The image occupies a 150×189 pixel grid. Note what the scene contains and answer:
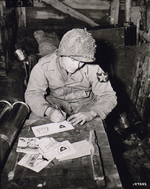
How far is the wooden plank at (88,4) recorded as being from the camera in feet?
19.6

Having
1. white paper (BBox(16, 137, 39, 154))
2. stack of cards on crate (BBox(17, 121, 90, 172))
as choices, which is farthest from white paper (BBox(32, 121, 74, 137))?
white paper (BBox(16, 137, 39, 154))

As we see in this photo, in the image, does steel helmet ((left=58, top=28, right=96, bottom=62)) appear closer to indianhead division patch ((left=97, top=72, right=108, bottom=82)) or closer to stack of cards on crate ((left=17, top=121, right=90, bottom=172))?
indianhead division patch ((left=97, top=72, right=108, bottom=82))

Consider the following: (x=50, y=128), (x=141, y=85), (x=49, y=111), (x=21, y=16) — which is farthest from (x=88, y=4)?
(x=50, y=128)

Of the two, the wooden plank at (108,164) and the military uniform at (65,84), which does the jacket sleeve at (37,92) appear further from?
the wooden plank at (108,164)

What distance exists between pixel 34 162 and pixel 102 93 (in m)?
1.44

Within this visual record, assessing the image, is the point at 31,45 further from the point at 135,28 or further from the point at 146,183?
the point at 146,183

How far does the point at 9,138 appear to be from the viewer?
6.75ft

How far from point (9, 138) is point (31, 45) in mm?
3652

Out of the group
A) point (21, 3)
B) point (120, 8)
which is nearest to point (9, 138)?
point (21, 3)

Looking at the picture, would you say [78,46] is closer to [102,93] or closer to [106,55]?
[102,93]

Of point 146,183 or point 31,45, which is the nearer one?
point 146,183

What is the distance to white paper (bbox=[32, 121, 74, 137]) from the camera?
226cm

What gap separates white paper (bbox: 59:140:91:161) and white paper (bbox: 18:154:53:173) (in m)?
0.17

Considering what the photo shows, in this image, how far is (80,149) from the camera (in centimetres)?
199
